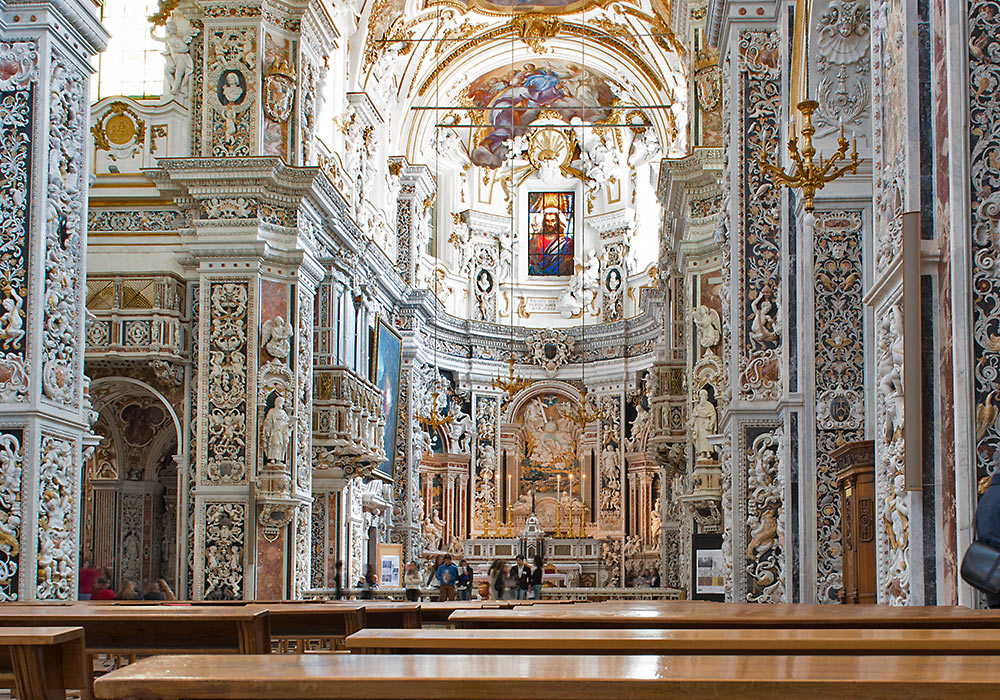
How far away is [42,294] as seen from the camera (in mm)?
10188

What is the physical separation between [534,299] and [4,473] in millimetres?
30067

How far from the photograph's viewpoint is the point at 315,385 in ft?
79.0

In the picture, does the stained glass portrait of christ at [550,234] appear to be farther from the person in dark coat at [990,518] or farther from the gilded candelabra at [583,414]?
the person in dark coat at [990,518]

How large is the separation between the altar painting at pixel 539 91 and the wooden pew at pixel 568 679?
34.3m

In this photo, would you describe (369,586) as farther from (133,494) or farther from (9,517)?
(9,517)

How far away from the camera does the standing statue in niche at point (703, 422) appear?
2116 centimetres

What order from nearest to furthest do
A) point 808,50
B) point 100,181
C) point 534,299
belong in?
point 808,50, point 100,181, point 534,299

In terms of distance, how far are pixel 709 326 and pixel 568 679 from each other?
18226 millimetres

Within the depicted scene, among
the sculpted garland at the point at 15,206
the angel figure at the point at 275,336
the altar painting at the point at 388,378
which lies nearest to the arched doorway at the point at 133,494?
the angel figure at the point at 275,336

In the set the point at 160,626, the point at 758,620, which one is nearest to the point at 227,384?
the point at 160,626

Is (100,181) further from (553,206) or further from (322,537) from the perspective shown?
(553,206)

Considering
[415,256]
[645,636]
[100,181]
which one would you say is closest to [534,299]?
[415,256]

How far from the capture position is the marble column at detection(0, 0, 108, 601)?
9828 millimetres

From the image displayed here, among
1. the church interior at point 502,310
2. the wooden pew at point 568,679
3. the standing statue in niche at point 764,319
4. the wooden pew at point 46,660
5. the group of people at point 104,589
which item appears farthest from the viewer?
the group of people at point 104,589
